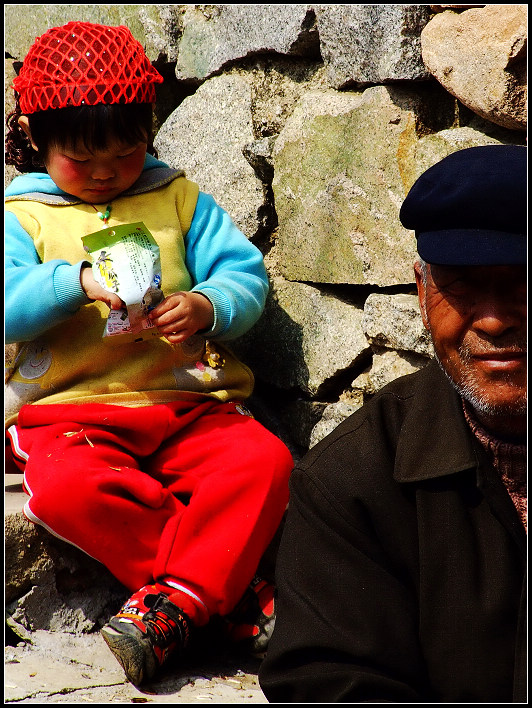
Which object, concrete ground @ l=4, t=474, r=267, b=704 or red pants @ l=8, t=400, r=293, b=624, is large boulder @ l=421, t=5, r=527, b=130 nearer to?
red pants @ l=8, t=400, r=293, b=624

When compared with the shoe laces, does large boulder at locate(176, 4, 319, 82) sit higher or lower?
higher

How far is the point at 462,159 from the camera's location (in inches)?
61.0

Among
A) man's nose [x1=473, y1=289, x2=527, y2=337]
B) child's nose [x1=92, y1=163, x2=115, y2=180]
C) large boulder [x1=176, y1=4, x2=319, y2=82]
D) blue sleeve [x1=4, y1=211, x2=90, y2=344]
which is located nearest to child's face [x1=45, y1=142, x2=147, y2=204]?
child's nose [x1=92, y1=163, x2=115, y2=180]

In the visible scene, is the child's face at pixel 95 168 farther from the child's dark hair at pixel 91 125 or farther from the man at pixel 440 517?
the man at pixel 440 517

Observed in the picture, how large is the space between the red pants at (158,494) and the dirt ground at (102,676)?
0.16m

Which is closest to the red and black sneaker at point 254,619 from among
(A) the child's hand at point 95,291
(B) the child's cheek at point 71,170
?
(A) the child's hand at point 95,291

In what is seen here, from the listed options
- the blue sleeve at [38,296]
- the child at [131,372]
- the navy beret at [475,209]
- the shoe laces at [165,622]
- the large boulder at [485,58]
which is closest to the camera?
the navy beret at [475,209]

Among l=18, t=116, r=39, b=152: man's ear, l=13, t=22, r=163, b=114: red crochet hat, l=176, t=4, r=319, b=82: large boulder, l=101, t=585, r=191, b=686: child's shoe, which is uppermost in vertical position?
l=176, t=4, r=319, b=82: large boulder

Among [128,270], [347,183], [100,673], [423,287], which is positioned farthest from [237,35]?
[100,673]

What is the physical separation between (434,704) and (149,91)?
177cm

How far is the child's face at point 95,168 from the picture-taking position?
2412mm

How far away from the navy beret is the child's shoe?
3.76ft

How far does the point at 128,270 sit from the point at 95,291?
0.11 meters

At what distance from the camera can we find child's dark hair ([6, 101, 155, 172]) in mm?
2359
